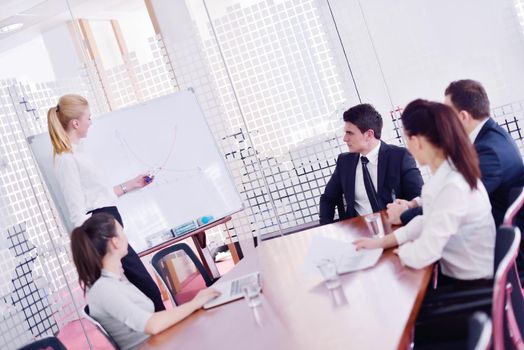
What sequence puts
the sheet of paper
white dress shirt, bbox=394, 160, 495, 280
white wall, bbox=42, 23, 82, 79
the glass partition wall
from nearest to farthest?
white dress shirt, bbox=394, 160, 495, 280
the sheet of paper
the glass partition wall
white wall, bbox=42, 23, 82, 79

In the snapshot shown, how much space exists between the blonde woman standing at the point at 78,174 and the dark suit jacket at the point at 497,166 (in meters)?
1.71

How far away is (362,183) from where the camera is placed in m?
3.38

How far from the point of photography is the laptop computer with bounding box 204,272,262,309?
2.28 m

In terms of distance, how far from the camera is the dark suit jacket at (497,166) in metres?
2.63

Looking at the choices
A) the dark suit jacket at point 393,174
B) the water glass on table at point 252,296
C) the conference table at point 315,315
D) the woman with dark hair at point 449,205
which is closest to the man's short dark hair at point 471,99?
the dark suit jacket at point 393,174

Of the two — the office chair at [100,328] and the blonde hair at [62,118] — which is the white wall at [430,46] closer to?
the blonde hair at [62,118]

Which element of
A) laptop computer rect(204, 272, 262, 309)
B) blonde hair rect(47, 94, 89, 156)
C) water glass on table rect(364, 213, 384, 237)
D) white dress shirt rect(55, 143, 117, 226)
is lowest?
laptop computer rect(204, 272, 262, 309)

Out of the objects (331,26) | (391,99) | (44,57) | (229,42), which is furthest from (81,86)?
(391,99)

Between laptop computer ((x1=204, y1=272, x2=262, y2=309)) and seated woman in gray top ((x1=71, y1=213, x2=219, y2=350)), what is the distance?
0.03 metres

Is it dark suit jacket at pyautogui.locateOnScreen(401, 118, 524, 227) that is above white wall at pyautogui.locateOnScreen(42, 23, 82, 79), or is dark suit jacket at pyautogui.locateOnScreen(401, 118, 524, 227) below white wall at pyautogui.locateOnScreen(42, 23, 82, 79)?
below

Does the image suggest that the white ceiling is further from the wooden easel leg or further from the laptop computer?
the laptop computer

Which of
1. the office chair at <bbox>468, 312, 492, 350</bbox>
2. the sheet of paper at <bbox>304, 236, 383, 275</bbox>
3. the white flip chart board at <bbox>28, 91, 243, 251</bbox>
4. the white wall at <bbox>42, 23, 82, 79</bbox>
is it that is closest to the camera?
the office chair at <bbox>468, 312, 492, 350</bbox>

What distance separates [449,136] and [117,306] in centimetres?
145

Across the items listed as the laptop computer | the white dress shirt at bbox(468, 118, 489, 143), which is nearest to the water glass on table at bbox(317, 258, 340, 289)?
the laptop computer
